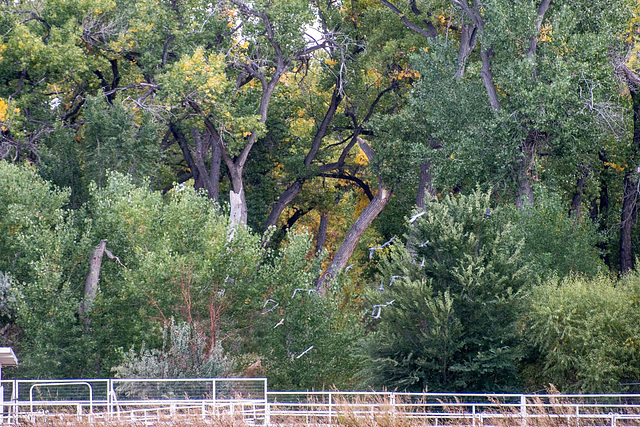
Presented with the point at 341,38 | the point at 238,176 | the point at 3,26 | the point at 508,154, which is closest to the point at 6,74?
the point at 3,26

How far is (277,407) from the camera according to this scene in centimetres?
2495

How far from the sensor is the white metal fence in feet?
59.3

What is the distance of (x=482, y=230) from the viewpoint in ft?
96.8

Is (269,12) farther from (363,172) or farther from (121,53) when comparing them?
(363,172)

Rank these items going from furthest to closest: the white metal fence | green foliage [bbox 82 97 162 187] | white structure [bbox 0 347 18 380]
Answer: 1. green foliage [bbox 82 97 162 187]
2. white structure [bbox 0 347 18 380]
3. the white metal fence

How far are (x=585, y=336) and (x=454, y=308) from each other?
389cm

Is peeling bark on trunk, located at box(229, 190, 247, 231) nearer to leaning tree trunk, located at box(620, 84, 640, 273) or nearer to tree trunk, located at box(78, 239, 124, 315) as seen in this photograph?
tree trunk, located at box(78, 239, 124, 315)

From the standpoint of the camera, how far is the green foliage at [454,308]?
1090 inches

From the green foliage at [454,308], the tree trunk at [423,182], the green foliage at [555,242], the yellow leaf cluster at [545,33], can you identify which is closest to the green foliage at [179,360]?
the green foliage at [454,308]

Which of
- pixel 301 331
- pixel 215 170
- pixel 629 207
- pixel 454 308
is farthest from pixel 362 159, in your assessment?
pixel 454 308

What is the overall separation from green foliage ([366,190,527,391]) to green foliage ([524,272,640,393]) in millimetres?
873

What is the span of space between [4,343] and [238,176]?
11.1 m

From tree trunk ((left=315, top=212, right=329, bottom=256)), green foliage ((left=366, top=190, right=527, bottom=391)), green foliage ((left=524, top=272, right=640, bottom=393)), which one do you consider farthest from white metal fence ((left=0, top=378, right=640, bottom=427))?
tree trunk ((left=315, top=212, right=329, bottom=256))

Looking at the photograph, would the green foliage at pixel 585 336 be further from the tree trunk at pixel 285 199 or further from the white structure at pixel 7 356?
the tree trunk at pixel 285 199
